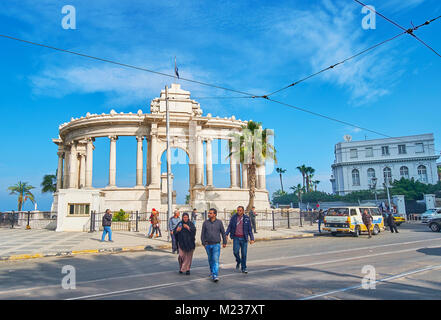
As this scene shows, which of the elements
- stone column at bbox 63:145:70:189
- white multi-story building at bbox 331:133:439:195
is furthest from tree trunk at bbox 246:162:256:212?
white multi-story building at bbox 331:133:439:195

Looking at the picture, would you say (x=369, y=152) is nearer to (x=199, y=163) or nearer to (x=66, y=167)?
(x=199, y=163)

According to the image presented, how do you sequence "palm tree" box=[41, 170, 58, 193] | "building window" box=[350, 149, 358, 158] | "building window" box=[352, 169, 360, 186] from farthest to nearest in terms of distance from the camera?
1. "building window" box=[350, 149, 358, 158]
2. "building window" box=[352, 169, 360, 186]
3. "palm tree" box=[41, 170, 58, 193]

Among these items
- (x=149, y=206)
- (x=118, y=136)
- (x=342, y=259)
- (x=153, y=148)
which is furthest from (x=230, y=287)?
(x=118, y=136)

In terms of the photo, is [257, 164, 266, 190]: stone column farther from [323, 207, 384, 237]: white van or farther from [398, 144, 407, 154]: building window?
[398, 144, 407, 154]: building window

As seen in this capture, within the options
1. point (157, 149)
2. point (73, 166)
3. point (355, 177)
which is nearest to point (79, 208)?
point (157, 149)

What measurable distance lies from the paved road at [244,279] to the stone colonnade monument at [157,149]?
2070cm

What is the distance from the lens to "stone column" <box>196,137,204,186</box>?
32.4 m

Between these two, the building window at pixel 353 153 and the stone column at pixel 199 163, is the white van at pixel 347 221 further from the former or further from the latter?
the building window at pixel 353 153

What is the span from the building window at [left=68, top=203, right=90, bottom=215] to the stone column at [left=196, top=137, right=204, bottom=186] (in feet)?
42.0

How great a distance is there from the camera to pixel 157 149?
33000 millimetres

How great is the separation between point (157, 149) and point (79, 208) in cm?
1291

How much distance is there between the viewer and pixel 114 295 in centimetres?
582

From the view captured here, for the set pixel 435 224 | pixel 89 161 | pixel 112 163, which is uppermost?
pixel 89 161
